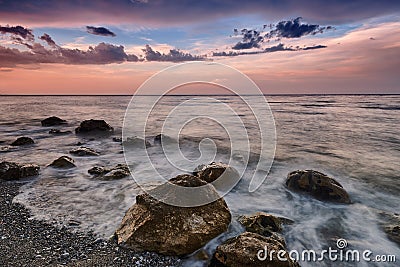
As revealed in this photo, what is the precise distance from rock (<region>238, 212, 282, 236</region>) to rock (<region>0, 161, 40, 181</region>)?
19.7 ft

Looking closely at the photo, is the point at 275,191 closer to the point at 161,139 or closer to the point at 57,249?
the point at 57,249

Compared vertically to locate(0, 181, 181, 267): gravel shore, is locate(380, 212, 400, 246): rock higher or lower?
lower

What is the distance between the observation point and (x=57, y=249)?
3.73 m

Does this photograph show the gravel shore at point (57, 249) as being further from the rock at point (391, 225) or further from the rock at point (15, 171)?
the rock at point (391, 225)

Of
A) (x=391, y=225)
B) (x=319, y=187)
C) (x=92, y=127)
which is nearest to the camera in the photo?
(x=391, y=225)

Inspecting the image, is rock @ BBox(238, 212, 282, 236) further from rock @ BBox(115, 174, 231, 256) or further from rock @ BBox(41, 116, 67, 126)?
rock @ BBox(41, 116, 67, 126)

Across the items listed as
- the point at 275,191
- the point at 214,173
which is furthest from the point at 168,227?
the point at 275,191

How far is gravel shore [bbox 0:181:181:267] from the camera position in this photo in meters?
3.48

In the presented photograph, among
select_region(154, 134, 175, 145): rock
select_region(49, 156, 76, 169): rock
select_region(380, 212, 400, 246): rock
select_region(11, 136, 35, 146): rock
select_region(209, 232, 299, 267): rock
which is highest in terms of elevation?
select_region(209, 232, 299, 267): rock

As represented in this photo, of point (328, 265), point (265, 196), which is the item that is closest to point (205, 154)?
point (265, 196)

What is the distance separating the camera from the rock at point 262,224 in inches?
176

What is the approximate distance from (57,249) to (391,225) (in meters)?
6.06

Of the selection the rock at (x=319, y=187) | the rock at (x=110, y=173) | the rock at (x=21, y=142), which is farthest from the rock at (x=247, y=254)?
the rock at (x=21, y=142)

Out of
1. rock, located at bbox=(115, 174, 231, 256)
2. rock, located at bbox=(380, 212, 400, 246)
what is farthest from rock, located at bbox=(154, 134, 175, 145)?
rock, located at bbox=(380, 212, 400, 246)
